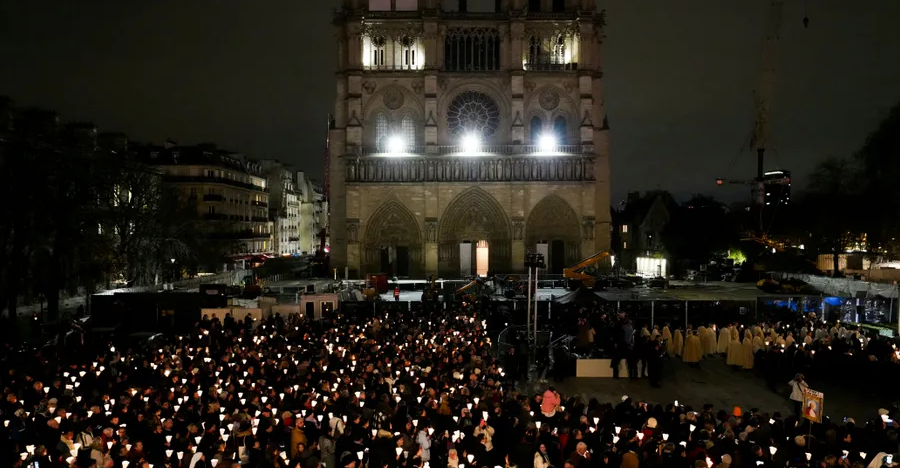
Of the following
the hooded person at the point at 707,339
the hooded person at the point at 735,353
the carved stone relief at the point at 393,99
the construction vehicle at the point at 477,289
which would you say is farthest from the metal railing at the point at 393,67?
the hooded person at the point at 735,353

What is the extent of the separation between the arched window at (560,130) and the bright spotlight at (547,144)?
419mm

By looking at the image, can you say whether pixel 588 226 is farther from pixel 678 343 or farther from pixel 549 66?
pixel 678 343

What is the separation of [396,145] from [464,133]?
4.63 metres

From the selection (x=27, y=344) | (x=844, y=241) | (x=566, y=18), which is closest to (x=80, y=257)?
(x=27, y=344)

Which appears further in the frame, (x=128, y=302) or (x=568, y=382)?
(x=128, y=302)

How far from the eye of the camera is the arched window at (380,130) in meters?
42.9

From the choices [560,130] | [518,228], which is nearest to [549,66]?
[560,130]

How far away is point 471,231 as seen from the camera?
43438mm

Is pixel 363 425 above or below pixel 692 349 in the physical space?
above

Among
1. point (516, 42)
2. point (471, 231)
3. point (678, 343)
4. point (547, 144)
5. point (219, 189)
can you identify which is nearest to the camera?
point (678, 343)

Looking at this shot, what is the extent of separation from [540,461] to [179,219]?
3786 cm

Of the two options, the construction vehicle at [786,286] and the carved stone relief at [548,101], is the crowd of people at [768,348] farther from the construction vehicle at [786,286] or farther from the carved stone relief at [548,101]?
the carved stone relief at [548,101]

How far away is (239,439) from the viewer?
9.42 m

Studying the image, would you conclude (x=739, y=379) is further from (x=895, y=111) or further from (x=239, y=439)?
(x=895, y=111)
